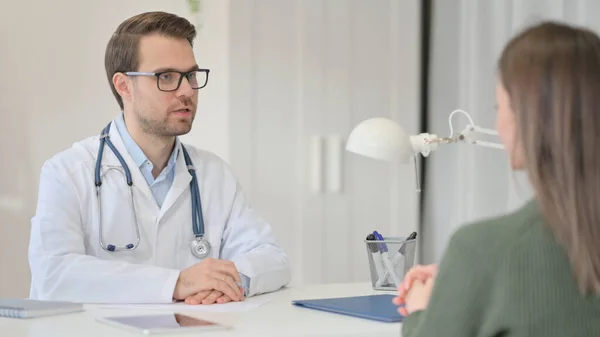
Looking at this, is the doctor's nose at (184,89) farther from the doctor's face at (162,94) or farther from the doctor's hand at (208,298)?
the doctor's hand at (208,298)

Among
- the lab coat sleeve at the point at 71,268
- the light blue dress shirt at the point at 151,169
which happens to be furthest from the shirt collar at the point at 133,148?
the lab coat sleeve at the point at 71,268

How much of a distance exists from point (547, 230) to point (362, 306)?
31.4 inches

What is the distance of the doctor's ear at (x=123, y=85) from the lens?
258 centimetres

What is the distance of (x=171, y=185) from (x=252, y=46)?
3.99 ft

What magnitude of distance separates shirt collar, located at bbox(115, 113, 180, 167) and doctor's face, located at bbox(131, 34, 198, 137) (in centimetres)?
5

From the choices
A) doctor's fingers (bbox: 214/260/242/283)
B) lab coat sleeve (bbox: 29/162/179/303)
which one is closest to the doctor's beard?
lab coat sleeve (bbox: 29/162/179/303)

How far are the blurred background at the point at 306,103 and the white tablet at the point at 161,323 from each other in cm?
171

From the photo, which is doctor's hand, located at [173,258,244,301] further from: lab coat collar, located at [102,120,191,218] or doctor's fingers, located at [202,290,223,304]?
lab coat collar, located at [102,120,191,218]

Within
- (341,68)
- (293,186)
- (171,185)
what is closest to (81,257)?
(171,185)

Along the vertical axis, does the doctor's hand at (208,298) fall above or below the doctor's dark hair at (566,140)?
below

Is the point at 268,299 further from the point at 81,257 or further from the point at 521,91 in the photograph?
the point at 521,91

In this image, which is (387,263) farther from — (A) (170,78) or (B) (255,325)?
(A) (170,78)

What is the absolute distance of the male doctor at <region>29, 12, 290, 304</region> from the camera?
2.07m

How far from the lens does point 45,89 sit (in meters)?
3.39
